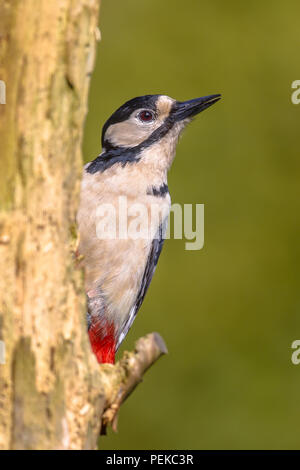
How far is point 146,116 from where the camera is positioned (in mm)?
3877

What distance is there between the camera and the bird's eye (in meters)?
3.87

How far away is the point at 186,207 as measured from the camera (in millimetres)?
5023

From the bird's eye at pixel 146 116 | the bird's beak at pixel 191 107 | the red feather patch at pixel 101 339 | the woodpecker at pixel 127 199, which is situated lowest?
the red feather patch at pixel 101 339

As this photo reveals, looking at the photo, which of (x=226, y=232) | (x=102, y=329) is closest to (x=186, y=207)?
(x=226, y=232)

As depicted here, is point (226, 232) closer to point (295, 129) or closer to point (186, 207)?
point (186, 207)

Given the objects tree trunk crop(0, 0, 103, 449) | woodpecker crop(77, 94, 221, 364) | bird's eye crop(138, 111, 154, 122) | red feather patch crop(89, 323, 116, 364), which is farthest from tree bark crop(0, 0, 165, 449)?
bird's eye crop(138, 111, 154, 122)

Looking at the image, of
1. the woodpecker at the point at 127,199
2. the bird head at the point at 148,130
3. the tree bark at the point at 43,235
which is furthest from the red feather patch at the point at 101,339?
the tree bark at the point at 43,235

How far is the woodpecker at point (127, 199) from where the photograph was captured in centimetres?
346

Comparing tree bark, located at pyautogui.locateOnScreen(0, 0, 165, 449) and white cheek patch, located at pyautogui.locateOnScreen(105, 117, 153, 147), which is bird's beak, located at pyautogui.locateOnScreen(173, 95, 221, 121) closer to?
white cheek patch, located at pyautogui.locateOnScreen(105, 117, 153, 147)

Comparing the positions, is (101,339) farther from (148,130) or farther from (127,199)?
(148,130)

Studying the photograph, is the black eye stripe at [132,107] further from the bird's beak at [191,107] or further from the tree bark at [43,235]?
the tree bark at [43,235]

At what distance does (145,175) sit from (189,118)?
48 centimetres

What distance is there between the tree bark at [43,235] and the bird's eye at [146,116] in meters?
1.69

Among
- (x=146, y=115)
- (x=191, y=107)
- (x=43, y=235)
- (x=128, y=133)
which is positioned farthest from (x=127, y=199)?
(x=43, y=235)
